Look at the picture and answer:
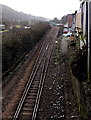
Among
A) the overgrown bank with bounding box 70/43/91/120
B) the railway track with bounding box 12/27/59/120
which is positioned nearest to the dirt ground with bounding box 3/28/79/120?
the railway track with bounding box 12/27/59/120

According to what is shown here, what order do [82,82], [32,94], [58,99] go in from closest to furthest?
[82,82], [58,99], [32,94]

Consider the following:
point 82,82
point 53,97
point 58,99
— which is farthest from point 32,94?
point 82,82

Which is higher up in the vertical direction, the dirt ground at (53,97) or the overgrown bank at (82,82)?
the overgrown bank at (82,82)

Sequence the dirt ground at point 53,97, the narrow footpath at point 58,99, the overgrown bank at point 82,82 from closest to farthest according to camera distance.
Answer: the overgrown bank at point 82,82 → the narrow footpath at point 58,99 → the dirt ground at point 53,97

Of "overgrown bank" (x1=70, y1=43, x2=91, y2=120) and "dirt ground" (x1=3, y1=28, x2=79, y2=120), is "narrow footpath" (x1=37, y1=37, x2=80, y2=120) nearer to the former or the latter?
"dirt ground" (x1=3, y1=28, x2=79, y2=120)

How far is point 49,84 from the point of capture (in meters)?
11.4

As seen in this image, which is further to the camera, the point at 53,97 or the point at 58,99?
the point at 53,97

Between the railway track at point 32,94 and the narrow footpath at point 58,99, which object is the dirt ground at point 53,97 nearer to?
the narrow footpath at point 58,99

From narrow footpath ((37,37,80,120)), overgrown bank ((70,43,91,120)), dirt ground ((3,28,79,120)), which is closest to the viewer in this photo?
overgrown bank ((70,43,91,120))

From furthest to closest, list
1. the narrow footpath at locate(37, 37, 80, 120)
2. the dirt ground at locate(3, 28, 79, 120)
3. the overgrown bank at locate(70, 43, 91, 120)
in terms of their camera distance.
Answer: the dirt ground at locate(3, 28, 79, 120)
the narrow footpath at locate(37, 37, 80, 120)
the overgrown bank at locate(70, 43, 91, 120)

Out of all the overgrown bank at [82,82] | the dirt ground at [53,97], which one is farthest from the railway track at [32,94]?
the overgrown bank at [82,82]

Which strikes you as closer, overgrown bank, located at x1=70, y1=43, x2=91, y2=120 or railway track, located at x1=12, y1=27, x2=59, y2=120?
overgrown bank, located at x1=70, y1=43, x2=91, y2=120

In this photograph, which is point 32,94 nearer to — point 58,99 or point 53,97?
point 53,97

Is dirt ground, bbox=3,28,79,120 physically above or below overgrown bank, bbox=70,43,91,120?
below
